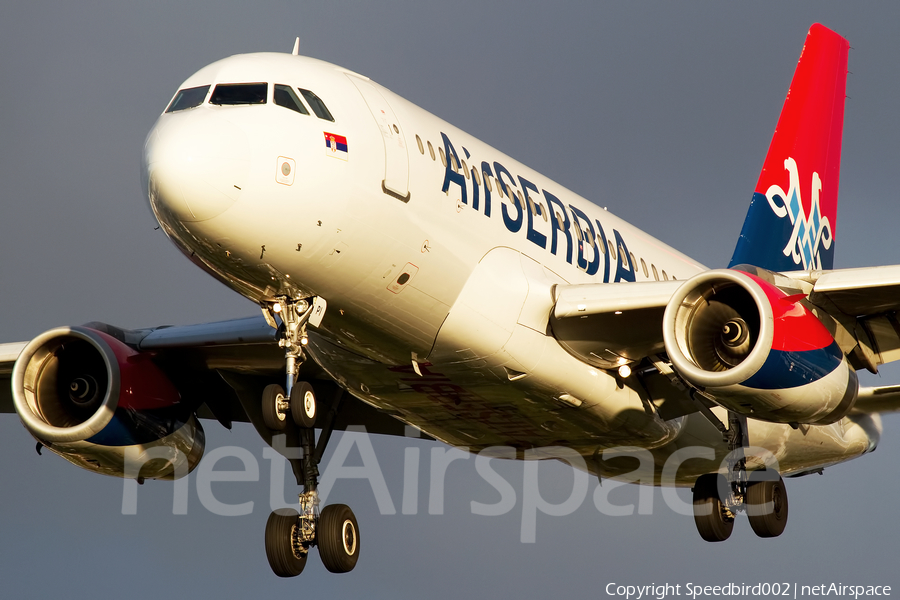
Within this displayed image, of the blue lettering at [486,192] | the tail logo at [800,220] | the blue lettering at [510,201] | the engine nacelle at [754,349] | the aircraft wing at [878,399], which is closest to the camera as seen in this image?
the engine nacelle at [754,349]

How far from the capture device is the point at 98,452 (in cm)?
2281

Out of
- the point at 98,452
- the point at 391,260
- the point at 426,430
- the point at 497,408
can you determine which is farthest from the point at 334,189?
the point at 98,452

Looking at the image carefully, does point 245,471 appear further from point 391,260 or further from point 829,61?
point 829,61

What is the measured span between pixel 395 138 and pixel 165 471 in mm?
9284

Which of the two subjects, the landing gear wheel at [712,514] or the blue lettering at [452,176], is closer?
the blue lettering at [452,176]

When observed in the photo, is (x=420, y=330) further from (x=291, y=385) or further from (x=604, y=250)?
(x=604, y=250)

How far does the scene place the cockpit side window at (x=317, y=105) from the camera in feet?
55.4

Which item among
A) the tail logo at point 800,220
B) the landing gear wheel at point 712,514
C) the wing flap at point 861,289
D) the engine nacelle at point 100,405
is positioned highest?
the tail logo at point 800,220

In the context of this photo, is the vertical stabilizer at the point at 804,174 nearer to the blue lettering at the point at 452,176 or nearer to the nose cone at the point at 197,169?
the blue lettering at the point at 452,176

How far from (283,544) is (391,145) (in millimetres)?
8039

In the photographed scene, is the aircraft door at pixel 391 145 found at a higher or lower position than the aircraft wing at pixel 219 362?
higher

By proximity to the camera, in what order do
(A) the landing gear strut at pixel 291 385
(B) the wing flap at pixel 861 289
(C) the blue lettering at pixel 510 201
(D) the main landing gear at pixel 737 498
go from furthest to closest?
(D) the main landing gear at pixel 737 498, (C) the blue lettering at pixel 510 201, (B) the wing flap at pixel 861 289, (A) the landing gear strut at pixel 291 385

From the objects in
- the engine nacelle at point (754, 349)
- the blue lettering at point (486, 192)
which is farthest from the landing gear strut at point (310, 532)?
the engine nacelle at point (754, 349)

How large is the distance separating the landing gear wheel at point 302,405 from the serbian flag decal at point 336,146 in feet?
10.2
